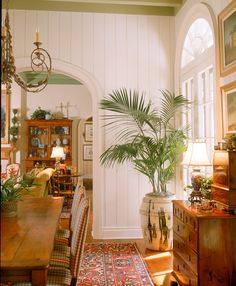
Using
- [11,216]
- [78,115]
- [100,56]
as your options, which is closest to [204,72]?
[100,56]

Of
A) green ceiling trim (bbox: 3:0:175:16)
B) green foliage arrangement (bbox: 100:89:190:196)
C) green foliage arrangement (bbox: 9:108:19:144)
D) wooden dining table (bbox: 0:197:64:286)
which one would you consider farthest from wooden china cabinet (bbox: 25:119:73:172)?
wooden dining table (bbox: 0:197:64:286)

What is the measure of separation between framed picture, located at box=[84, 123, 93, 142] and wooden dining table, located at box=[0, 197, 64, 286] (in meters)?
6.98

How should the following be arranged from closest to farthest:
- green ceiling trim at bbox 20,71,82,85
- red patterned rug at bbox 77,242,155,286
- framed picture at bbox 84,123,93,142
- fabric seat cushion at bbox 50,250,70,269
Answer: fabric seat cushion at bbox 50,250,70,269 < red patterned rug at bbox 77,242,155,286 < green ceiling trim at bbox 20,71,82,85 < framed picture at bbox 84,123,93,142

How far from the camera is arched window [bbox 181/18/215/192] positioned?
371cm

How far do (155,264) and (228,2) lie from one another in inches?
114

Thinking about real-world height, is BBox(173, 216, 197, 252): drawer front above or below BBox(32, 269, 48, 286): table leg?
below

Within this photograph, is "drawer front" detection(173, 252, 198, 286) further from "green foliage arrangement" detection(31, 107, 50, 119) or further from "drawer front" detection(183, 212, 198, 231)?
"green foliage arrangement" detection(31, 107, 50, 119)

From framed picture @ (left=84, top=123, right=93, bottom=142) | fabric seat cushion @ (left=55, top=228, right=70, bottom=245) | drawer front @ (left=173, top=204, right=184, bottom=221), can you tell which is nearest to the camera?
fabric seat cushion @ (left=55, top=228, right=70, bottom=245)

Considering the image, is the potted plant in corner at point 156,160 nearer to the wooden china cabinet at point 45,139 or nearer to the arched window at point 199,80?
the arched window at point 199,80

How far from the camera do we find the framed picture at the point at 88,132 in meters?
9.63

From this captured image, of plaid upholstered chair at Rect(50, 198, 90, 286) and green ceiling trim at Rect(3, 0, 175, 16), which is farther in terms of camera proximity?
green ceiling trim at Rect(3, 0, 175, 16)

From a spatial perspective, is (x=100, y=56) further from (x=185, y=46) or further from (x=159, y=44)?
(x=185, y=46)

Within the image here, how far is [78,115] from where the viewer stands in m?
9.48

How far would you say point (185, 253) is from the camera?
8.97 ft
